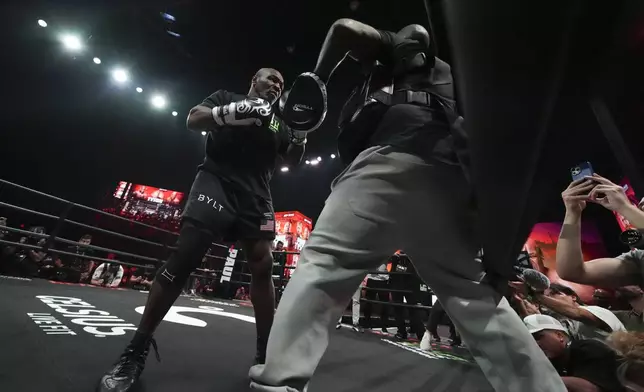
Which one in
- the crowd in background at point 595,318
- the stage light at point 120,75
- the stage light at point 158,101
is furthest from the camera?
the stage light at point 158,101

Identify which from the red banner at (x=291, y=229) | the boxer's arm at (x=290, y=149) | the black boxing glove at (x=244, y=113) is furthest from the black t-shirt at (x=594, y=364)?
the red banner at (x=291, y=229)

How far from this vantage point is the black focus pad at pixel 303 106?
0.80 meters

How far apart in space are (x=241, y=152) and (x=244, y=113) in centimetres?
29

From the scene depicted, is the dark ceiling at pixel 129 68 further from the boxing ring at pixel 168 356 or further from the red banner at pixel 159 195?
the boxing ring at pixel 168 356

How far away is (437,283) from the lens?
0.72 m

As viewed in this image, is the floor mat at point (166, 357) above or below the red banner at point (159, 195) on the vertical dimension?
below

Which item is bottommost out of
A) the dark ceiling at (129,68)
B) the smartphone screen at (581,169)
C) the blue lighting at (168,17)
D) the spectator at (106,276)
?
the spectator at (106,276)

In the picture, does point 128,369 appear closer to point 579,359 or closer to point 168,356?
point 168,356

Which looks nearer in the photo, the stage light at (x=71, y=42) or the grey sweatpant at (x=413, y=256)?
the grey sweatpant at (x=413, y=256)

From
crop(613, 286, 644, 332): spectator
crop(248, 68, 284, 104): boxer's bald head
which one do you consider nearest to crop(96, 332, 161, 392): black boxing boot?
crop(248, 68, 284, 104): boxer's bald head

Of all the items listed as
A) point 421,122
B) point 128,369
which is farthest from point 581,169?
point 128,369

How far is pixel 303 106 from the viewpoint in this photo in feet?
2.67

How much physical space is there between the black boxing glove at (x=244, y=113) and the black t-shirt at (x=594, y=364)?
1.85m

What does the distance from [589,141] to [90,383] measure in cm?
144
